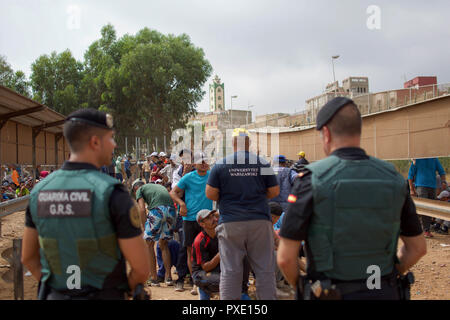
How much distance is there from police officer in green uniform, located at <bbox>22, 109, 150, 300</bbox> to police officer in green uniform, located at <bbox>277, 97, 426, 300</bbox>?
881 mm

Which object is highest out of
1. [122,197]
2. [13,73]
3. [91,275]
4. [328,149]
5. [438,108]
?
[13,73]

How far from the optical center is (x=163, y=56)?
30.6 m

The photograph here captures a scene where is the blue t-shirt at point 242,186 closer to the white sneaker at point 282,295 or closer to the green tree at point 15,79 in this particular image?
the white sneaker at point 282,295

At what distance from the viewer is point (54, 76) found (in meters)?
33.0

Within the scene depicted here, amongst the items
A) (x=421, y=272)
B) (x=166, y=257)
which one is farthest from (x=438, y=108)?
(x=166, y=257)

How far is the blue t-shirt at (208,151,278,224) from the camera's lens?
11.9 feet

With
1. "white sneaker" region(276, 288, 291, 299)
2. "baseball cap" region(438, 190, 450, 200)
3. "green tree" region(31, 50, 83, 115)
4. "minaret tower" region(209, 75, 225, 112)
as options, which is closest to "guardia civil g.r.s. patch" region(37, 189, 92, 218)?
"white sneaker" region(276, 288, 291, 299)

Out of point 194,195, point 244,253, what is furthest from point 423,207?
point 244,253

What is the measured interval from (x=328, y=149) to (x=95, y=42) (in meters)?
34.8

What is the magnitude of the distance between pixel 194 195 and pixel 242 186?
1.85m

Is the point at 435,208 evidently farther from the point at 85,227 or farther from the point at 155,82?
the point at 155,82

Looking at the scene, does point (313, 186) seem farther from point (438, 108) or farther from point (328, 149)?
point (438, 108)

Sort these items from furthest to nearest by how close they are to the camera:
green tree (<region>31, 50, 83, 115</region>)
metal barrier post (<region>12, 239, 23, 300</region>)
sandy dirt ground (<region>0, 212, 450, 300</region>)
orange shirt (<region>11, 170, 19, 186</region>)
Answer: green tree (<region>31, 50, 83, 115</region>), orange shirt (<region>11, 170, 19, 186</region>), sandy dirt ground (<region>0, 212, 450, 300</region>), metal barrier post (<region>12, 239, 23, 300</region>)

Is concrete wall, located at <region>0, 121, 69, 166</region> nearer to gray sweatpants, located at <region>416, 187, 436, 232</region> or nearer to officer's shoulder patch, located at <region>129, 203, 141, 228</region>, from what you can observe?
officer's shoulder patch, located at <region>129, 203, 141, 228</region>
